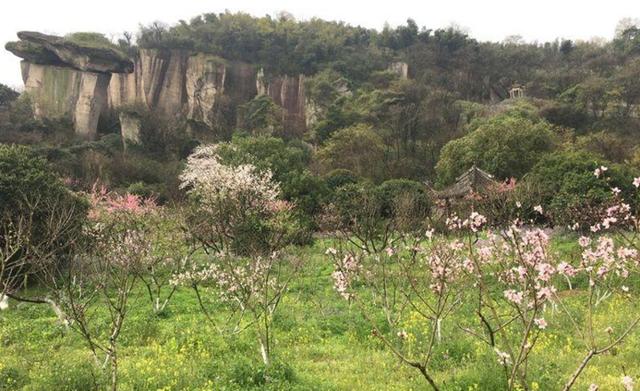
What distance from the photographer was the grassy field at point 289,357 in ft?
24.9

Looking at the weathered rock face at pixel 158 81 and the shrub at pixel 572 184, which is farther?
the weathered rock face at pixel 158 81

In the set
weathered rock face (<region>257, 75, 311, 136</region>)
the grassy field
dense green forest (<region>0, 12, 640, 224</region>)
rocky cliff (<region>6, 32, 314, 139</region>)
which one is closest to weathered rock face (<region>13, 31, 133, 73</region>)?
rocky cliff (<region>6, 32, 314, 139</region>)

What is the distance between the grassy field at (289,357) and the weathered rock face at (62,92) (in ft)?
188

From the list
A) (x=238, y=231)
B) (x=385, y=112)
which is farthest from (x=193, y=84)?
(x=238, y=231)

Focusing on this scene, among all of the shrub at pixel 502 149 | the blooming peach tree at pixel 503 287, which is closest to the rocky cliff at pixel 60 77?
the shrub at pixel 502 149

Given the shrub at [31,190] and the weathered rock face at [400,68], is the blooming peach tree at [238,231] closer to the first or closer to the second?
the shrub at [31,190]

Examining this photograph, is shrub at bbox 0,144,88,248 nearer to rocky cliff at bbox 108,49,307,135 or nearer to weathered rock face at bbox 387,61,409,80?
rocky cliff at bbox 108,49,307,135

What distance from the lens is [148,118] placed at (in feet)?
199

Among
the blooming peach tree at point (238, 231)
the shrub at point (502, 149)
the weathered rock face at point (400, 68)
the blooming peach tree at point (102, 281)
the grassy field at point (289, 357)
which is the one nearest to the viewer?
the grassy field at point (289, 357)

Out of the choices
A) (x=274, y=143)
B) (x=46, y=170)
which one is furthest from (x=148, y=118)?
(x=46, y=170)

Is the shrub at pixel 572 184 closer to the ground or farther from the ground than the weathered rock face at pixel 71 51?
closer to the ground

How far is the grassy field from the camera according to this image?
7602mm

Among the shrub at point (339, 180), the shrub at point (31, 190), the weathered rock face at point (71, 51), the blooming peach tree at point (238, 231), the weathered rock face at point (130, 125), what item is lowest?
the weathered rock face at point (130, 125)

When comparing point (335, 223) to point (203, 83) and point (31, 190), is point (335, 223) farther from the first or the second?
point (203, 83)
